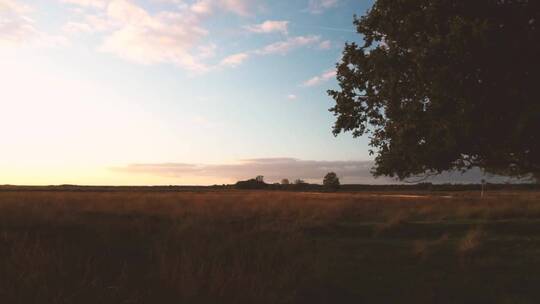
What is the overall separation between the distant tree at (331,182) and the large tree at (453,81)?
124158 millimetres

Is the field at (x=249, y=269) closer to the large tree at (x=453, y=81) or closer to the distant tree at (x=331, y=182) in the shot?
the large tree at (x=453, y=81)

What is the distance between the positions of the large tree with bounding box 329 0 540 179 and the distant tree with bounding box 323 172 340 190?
124 metres

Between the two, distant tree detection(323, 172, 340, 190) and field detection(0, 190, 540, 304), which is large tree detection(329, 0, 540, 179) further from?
distant tree detection(323, 172, 340, 190)

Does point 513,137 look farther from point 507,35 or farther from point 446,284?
point 446,284

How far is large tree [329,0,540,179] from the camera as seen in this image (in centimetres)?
1342

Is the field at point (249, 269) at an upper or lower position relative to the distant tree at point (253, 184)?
lower

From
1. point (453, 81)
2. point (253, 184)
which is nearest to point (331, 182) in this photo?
point (253, 184)

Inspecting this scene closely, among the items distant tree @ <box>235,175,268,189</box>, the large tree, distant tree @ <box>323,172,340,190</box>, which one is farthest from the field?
distant tree @ <box>235,175,268,189</box>

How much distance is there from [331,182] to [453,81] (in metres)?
128

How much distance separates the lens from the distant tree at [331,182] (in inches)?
5536

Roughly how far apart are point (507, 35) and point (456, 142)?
325 cm

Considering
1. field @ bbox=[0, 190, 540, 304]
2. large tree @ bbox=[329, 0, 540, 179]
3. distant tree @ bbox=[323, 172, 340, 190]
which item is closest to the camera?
field @ bbox=[0, 190, 540, 304]

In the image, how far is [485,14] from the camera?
14.4 m

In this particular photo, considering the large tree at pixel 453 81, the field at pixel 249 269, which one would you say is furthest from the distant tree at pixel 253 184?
the field at pixel 249 269
